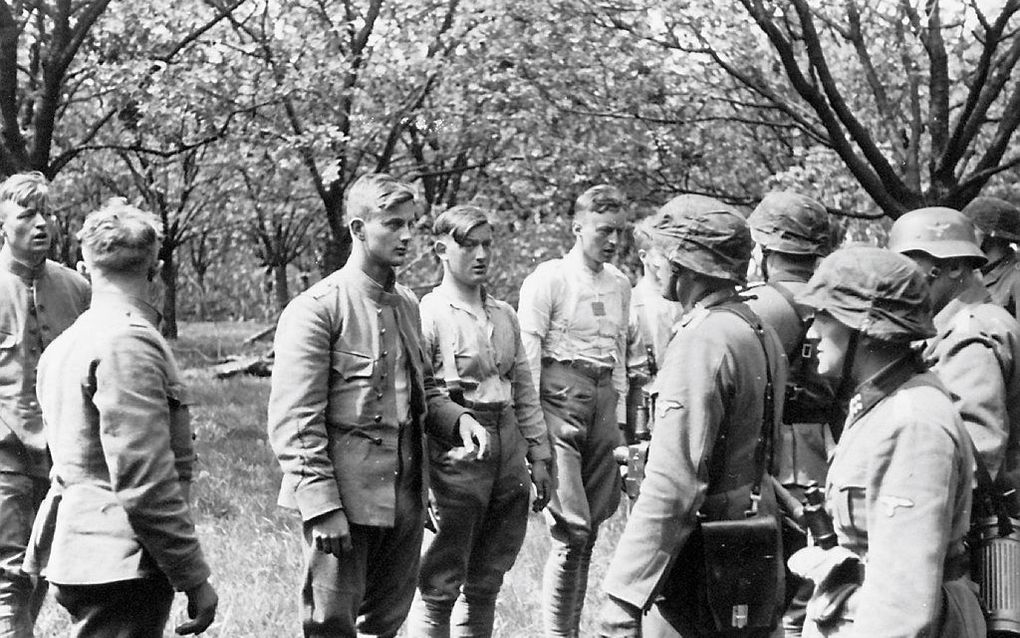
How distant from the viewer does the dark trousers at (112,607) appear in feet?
13.0

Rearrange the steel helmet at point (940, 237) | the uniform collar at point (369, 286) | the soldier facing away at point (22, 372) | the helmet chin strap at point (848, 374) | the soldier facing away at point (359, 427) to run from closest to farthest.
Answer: the helmet chin strap at point (848, 374) < the soldier facing away at point (359, 427) < the steel helmet at point (940, 237) < the uniform collar at point (369, 286) < the soldier facing away at point (22, 372)

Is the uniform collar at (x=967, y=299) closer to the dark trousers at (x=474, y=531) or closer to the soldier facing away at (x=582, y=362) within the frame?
the dark trousers at (x=474, y=531)

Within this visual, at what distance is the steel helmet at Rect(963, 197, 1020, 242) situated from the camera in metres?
5.45

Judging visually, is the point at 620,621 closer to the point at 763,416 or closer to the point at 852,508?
the point at 763,416

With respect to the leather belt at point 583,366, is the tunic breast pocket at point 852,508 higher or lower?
higher

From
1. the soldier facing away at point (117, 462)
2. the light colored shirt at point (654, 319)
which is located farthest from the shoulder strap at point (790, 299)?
the light colored shirt at point (654, 319)

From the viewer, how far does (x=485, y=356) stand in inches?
231

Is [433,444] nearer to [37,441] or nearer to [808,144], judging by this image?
[37,441]

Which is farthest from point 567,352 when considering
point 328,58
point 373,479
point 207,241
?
point 207,241

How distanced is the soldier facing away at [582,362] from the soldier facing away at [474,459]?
0.58 m

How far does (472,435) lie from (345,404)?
64cm

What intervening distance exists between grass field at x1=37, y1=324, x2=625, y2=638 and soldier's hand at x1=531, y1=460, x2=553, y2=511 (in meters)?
1.24

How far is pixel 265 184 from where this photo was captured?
1748 cm

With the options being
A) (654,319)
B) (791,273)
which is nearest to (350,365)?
(791,273)
